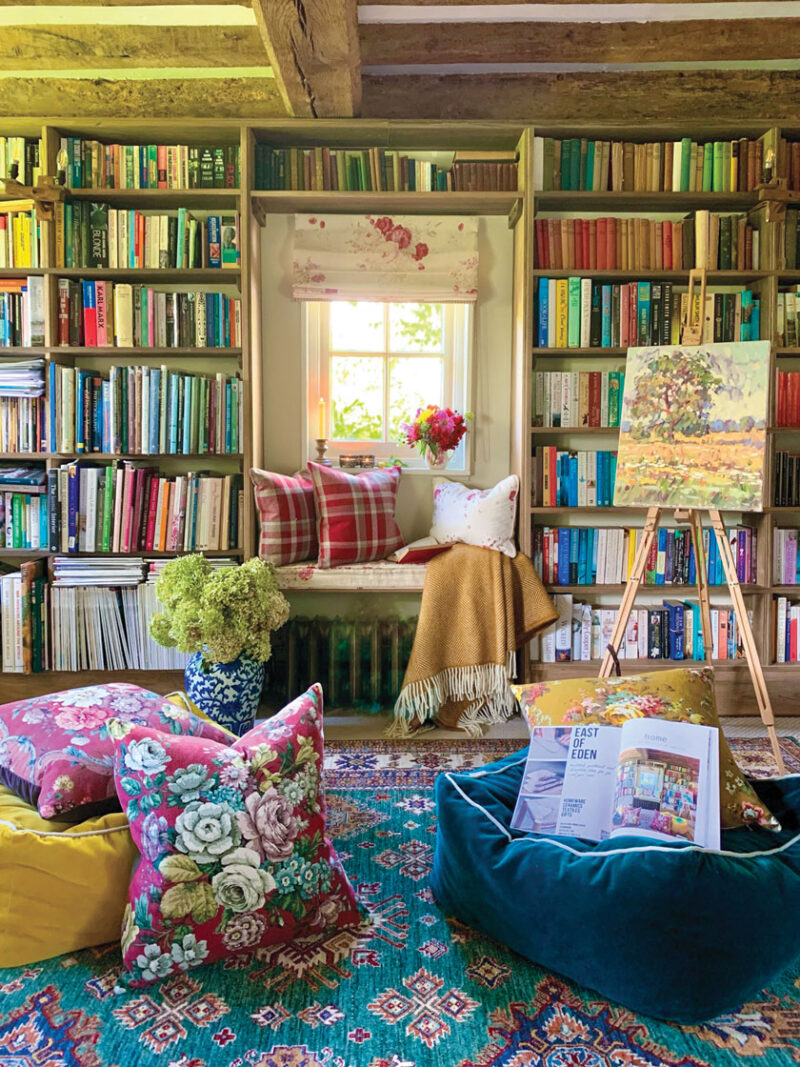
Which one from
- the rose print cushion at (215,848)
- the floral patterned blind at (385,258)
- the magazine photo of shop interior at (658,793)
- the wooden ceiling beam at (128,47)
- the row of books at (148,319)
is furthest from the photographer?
the floral patterned blind at (385,258)

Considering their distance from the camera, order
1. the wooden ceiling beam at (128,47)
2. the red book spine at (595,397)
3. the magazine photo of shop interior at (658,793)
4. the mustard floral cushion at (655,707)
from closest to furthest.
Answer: the magazine photo of shop interior at (658,793) → the mustard floral cushion at (655,707) → the wooden ceiling beam at (128,47) → the red book spine at (595,397)

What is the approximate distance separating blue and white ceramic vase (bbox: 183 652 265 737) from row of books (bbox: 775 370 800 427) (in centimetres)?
255

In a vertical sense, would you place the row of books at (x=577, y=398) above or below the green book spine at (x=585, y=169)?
below

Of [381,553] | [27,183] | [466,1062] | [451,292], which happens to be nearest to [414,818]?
[466,1062]

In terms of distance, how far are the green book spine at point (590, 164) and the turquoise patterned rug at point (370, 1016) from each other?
304cm

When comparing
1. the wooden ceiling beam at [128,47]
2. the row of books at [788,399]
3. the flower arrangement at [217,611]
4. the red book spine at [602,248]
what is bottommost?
the flower arrangement at [217,611]

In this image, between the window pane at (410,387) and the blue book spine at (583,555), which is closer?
the blue book spine at (583,555)

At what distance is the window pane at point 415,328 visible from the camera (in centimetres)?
382

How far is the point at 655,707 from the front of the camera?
198 cm

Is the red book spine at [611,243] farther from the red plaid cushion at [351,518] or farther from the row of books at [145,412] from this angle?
the row of books at [145,412]

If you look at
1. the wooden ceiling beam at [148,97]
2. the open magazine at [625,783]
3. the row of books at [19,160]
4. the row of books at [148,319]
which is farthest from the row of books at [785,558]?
the row of books at [19,160]

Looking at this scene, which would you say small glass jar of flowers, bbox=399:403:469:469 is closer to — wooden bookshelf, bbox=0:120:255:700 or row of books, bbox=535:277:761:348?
row of books, bbox=535:277:761:348

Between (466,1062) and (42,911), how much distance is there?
0.92 meters

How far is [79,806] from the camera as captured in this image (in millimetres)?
1742
